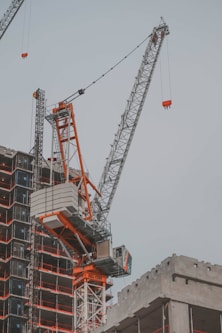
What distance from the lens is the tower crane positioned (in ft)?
366

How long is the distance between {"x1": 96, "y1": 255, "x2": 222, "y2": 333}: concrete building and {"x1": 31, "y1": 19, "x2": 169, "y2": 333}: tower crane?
38.2 m

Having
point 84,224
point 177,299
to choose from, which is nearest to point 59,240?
point 84,224

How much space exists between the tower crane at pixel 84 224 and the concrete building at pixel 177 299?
125 ft

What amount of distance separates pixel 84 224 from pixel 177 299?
150 feet

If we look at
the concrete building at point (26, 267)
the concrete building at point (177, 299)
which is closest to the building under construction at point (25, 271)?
the concrete building at point (26, 267)

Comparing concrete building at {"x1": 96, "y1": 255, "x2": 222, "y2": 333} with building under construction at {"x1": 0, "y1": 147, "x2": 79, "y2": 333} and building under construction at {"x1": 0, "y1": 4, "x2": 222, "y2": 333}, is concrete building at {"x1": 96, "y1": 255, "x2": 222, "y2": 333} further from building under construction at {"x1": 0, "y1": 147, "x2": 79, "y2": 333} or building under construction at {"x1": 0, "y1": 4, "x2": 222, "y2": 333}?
building under construction at {"x1": 0, "y1": 147, "x2": 79, "y2": 333}

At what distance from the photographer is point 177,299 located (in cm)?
6981

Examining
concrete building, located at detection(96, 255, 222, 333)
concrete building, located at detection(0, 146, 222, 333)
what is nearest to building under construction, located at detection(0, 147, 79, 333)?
concrete building, located at detection(0, 146, 222, 333)

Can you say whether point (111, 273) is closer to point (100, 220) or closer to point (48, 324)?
point (100, 220)

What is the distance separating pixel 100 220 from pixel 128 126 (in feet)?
55.3

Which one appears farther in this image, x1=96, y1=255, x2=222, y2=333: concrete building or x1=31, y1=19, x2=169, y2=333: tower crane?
x1=31, y1=19, x2=169, y2=333: tower crane

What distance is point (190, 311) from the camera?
232ft

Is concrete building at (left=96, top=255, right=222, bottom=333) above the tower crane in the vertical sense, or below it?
below

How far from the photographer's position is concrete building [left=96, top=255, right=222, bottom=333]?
2741 inches
